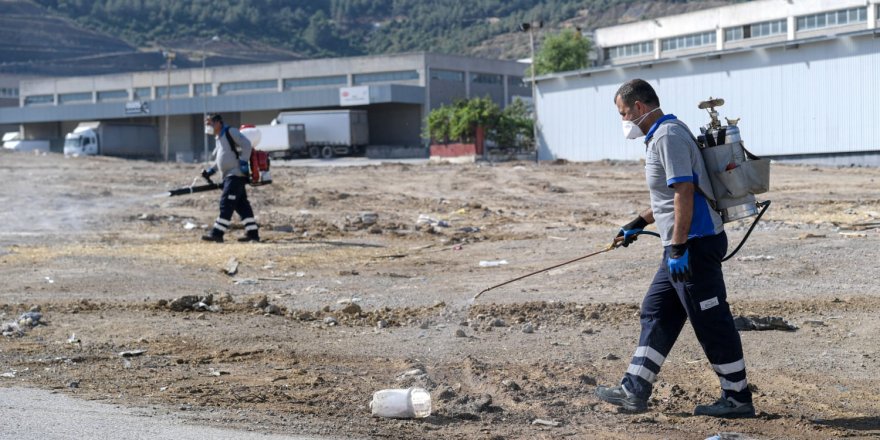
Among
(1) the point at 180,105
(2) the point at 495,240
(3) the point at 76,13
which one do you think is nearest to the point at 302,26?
(3) the point at 76,13

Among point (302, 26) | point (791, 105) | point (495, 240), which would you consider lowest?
point (495, 240)

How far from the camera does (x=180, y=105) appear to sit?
3250 inches

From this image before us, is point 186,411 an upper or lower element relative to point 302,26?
lower

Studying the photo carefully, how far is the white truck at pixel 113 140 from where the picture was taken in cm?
6938

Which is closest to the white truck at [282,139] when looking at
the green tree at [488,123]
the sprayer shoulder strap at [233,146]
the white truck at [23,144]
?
the green tree at [488,123]

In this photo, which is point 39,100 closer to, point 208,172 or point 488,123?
point 488,123

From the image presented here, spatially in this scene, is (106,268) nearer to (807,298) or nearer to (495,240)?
(495,240)

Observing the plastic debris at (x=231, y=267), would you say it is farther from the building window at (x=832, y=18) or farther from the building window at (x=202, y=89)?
the building window at (x=202, y=89)

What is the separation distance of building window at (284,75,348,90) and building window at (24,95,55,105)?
2537cm

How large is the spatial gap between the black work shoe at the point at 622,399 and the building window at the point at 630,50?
2680 inches

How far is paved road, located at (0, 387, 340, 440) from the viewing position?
5773 mm

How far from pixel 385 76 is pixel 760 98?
1744 inches

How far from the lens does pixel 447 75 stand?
267ft

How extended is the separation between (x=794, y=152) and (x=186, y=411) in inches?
1458
